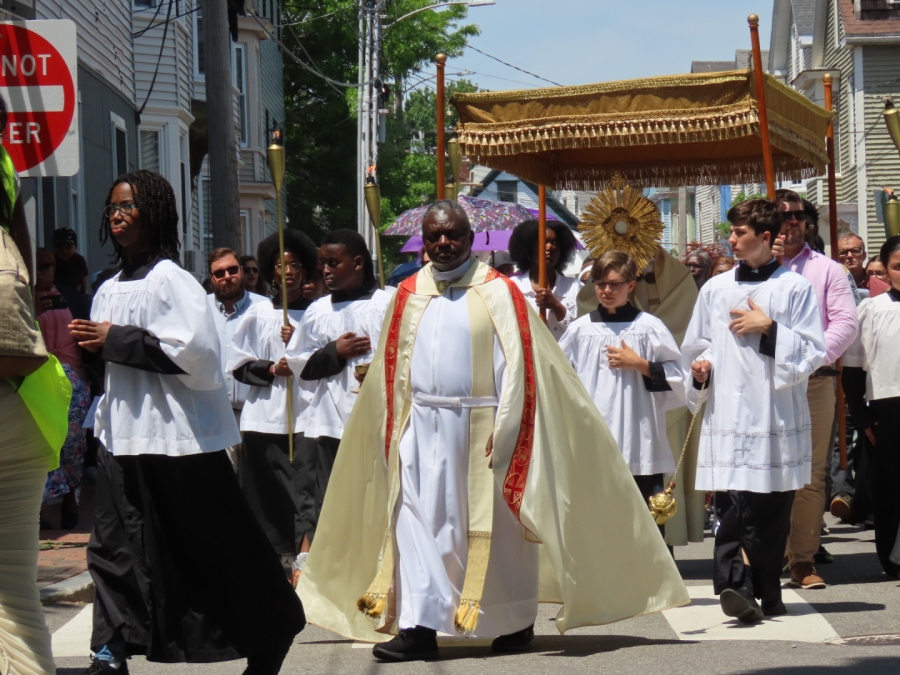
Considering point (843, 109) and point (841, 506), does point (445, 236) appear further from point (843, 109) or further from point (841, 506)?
point (843, 109)

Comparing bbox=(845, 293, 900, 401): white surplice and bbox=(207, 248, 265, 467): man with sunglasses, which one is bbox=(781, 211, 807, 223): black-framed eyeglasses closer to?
bbox=(845, 293, 900, 401): white surplice

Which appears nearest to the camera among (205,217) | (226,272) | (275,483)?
(275,483)

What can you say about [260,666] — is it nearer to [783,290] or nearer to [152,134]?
[783,290]

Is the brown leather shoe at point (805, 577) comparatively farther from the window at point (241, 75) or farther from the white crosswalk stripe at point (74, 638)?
the window at point (241, 75)

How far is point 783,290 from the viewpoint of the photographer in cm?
735

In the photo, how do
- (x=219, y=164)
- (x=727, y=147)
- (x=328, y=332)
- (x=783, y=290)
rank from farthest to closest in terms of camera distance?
(x=219, y=164) → (x=727, y=147) → (x=328, y=332) → (x=783, y=290)

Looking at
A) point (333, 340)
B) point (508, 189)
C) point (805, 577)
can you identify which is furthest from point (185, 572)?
point (508, 189)

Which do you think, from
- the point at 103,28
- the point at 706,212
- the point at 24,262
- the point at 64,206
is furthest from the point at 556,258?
the point at 706,212

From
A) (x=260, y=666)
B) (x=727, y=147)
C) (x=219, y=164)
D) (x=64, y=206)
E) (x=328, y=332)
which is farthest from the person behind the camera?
(x=64, y=206)

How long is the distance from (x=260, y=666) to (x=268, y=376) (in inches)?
154

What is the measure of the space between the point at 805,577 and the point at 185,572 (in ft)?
13.0

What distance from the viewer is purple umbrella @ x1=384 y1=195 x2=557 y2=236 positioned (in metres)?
21.6

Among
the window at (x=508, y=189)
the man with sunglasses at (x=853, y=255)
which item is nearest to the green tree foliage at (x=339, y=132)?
the man with sunglasses at (x=853, y=255)

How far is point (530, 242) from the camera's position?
31.4 feet
